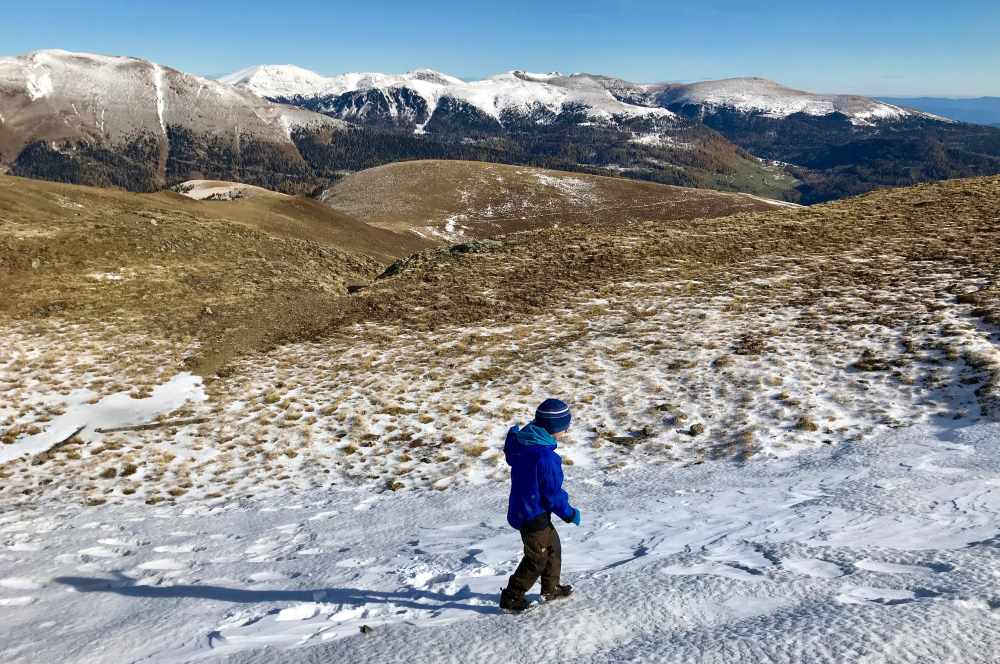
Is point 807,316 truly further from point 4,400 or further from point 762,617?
point 4,400

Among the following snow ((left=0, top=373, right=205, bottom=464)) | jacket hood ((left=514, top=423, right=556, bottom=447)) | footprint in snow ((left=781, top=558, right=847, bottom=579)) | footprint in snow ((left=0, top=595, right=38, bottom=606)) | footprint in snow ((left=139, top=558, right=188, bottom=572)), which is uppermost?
jacket hood ((left=514, top=423, right=556, bottom=447))

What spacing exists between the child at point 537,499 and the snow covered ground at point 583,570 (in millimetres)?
337

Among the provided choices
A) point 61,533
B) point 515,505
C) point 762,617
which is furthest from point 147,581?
point 762,617

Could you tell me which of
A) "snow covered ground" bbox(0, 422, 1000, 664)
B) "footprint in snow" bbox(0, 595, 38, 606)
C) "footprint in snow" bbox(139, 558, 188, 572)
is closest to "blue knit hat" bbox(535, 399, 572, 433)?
"snow covered ground" bbox(0, 422, 1000, 664)

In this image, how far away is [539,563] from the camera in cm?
713

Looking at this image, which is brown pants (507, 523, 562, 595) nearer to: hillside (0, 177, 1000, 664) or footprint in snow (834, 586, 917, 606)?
hillside (0, 177, 1000, 664)

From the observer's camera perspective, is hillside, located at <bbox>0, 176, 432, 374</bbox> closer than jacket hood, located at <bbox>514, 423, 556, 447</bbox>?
No

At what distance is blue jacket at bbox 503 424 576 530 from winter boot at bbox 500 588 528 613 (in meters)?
0.79

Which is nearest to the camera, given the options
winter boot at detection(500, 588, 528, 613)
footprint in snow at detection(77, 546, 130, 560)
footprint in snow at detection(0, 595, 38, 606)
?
winter boot at detection(500, 588, 528, 613)

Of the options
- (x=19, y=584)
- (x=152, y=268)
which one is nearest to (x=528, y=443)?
(x=19, y=584)

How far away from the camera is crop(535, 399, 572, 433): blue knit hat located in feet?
23.3

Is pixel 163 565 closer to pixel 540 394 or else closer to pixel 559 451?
pixel 559 451

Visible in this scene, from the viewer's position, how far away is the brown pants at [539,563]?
7.09 meters

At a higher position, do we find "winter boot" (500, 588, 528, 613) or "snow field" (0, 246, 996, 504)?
"winter boot" (500, 588, 528, 613)
